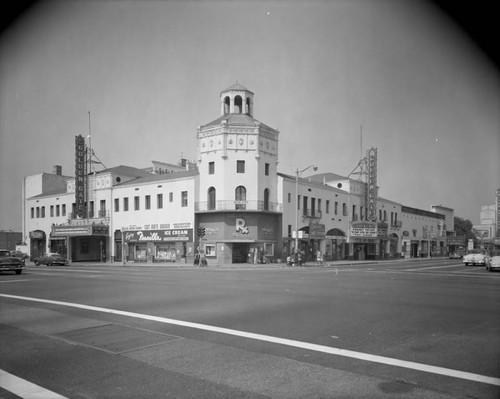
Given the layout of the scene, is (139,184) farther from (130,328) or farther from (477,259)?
(130,328)

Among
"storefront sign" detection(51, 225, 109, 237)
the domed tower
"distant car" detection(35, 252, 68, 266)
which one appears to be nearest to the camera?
"distant car" detection(35, 252, 68, 266)

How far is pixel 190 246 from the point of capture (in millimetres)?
46812

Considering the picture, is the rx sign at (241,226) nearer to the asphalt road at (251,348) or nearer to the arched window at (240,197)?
the arched window at (240,197)

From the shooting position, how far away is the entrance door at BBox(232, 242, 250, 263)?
4572 cm

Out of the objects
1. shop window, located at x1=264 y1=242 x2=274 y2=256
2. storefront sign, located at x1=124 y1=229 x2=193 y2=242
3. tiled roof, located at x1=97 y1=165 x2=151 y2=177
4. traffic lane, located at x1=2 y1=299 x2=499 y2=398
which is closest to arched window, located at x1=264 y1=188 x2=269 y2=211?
shop window, located at x1=264 y1=242 x2=274 y2=256

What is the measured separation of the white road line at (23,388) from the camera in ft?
17.8

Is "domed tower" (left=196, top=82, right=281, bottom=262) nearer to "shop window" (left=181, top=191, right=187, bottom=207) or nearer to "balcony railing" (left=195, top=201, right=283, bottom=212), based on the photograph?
"balcony railing" (left=195, top=201, right=283, bottom=212)

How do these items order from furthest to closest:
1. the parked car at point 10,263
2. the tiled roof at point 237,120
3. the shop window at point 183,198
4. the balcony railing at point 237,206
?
the shop window at point 183,198, the tiled roof at point 237,120, the balcony railing at point 237,206, the parked car at point 10,263

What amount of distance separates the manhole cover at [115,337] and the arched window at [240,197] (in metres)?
35.6

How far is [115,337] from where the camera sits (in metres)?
8.48

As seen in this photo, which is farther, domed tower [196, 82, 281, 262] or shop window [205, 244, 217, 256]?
shop window [205, 244, 217, 256]

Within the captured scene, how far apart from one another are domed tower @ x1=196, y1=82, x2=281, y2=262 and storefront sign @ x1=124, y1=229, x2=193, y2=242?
2430 mm

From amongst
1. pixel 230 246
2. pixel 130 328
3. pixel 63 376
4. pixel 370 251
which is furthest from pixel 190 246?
pixel 63 376

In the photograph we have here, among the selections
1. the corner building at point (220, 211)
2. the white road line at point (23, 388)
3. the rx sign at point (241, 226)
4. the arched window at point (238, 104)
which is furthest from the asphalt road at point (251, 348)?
the arched window at point (238, 104)
